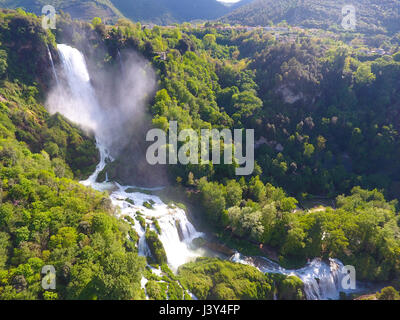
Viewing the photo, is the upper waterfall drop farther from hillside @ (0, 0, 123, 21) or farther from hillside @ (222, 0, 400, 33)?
hillside @ (222, 0, 400, 33)

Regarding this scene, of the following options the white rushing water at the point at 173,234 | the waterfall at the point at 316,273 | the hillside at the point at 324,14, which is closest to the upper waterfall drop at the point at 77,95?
the white rushing water at the point at 173,234

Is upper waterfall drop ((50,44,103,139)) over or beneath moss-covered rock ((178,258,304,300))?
over

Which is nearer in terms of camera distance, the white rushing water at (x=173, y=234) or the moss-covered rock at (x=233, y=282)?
the moss-covered rock at (x=233, y=282)

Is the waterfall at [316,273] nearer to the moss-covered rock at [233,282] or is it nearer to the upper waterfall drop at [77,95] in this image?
the moss-covered rock at [233,282]

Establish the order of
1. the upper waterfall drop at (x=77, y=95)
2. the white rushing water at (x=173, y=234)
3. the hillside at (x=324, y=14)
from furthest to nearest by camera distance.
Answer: the hillside at (x=324, y=14) < the upper waterfall drop at (x=77, y=95) < the white rushing water at (x=173, y=234)

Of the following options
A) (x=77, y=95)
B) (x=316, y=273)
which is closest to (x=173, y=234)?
(x=316, y=273)

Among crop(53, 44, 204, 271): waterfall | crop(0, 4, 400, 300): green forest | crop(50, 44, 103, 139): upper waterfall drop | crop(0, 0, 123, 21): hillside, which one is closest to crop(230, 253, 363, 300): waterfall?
crop(0, 4, 400, 300): green forest

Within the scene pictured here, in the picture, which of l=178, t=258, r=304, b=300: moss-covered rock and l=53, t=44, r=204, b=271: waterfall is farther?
l=53, t=44, r=204, b=271: waterfall

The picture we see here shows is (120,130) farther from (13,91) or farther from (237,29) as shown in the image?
(237,29)
